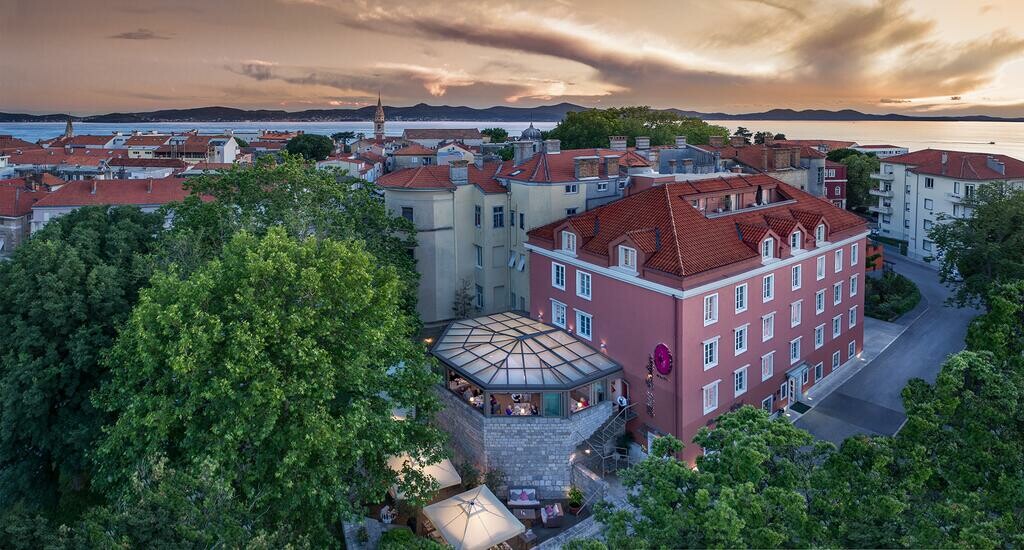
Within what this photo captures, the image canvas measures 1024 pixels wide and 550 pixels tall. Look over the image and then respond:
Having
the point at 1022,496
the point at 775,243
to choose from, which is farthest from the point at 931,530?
the point at 775,243

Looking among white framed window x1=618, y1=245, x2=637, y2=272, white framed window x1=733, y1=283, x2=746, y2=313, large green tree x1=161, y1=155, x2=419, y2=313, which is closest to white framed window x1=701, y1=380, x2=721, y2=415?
white framed window x1=733, y1=283, x2=746, y2=313

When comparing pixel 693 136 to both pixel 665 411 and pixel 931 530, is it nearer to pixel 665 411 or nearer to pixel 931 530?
pixel 665 411

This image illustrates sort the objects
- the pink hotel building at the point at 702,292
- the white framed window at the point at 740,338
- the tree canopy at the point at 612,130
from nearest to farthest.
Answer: the pink hotel building at the point at 702,292, the white framed window at the point at 740,338, the tree canopy at the point at 612,130

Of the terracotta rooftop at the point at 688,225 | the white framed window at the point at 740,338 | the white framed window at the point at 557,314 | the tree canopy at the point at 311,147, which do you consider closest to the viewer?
the terracotta rooftop at the point at 688,225

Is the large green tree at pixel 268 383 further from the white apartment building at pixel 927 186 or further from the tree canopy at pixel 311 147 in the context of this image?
the tree canopy at pixel 311 147

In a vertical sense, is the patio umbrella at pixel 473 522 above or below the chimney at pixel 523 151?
below

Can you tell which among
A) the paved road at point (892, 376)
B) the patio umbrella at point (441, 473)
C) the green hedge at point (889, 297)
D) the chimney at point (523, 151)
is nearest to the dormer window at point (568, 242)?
the patio umbrella at point (441, 473)

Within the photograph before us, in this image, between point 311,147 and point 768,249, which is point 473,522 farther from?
point 311,147
